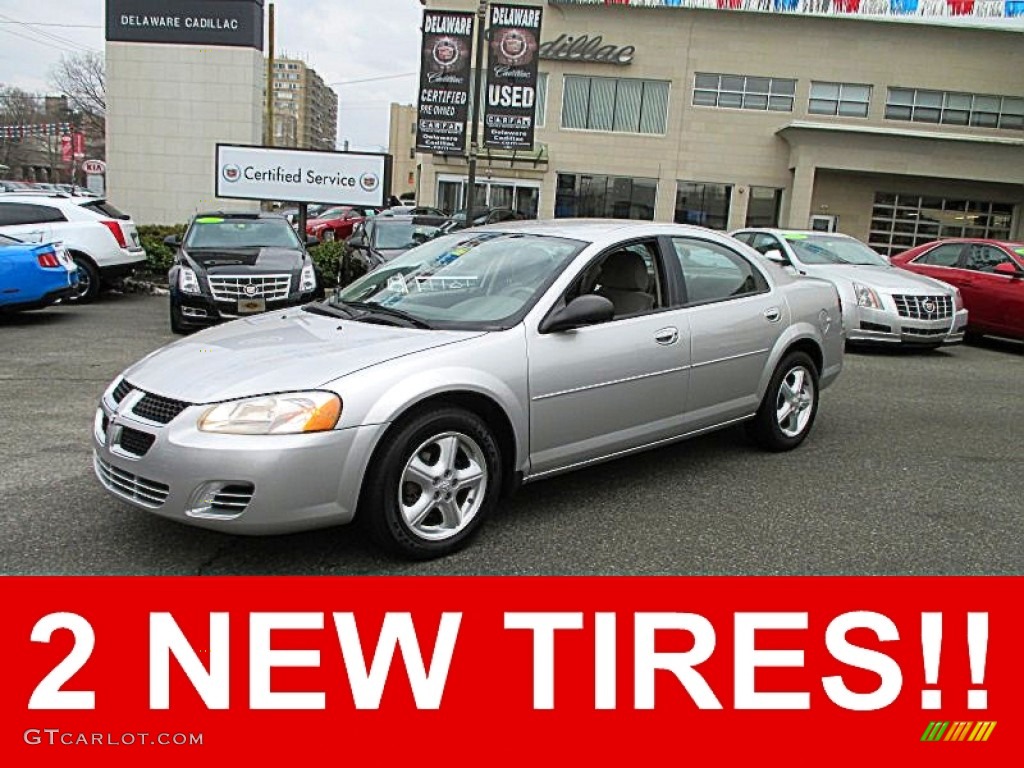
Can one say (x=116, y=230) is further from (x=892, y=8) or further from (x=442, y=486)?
(x=892, y=8)

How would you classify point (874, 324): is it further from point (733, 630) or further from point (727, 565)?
point (733, 630)

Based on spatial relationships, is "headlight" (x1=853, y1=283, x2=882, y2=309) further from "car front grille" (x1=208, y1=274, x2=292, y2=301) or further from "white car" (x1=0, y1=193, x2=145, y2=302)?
"white car" (x1=0, y1=193, x2=145, y2=302)

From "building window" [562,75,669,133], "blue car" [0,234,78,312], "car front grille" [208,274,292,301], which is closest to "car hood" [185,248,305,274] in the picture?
"car front grille" [208,274,292,301]

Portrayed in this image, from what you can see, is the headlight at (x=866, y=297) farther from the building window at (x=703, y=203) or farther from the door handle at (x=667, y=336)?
the building window at (x=703, y=203)

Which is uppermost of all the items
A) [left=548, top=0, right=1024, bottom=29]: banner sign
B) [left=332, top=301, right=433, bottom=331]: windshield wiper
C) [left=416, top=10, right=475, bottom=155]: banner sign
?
[left=548, top=0, right=1024, bottom=29]: banner sign

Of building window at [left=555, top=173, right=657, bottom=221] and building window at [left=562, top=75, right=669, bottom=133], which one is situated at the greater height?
building window at [left=562, top=75, right=669, bottom=133]

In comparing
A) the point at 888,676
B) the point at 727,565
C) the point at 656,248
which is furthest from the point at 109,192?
the point at 888,676

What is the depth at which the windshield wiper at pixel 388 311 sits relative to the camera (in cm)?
433

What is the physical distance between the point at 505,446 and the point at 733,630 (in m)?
1.49

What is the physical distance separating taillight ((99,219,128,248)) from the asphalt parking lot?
7.05 meters

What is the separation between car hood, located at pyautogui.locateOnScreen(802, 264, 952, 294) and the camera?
34.1ft

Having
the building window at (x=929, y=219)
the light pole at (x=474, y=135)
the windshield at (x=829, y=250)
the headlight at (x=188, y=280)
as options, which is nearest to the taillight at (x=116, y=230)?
the headlight at (x=188, y=280)

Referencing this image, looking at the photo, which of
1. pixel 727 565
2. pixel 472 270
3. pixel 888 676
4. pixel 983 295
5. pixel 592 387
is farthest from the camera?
pixel 983 295

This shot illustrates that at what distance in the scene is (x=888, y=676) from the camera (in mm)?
2719
